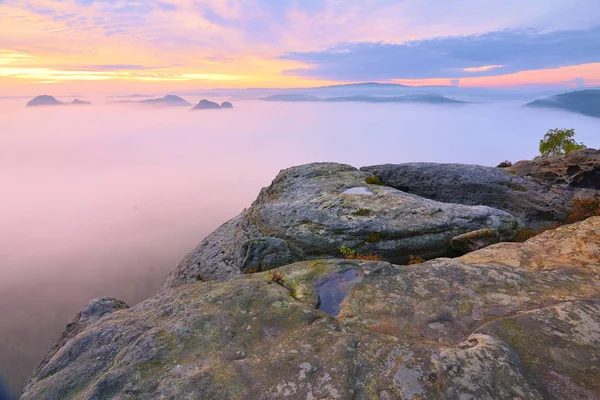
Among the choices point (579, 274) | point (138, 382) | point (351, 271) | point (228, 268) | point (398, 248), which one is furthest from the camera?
point (228, 268)

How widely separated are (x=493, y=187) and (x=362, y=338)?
82.7 feet

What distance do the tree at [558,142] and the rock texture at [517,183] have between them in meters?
40.5

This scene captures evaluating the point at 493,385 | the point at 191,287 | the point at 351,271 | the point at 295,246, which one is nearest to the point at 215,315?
the point at 191,287

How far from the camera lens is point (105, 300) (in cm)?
1652

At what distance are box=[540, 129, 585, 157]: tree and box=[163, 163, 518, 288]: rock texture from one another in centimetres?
5344

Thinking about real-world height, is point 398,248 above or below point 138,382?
below

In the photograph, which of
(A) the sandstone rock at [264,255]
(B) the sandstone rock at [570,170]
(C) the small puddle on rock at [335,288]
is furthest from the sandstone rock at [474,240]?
(B) the sandstone rock at [570,170]

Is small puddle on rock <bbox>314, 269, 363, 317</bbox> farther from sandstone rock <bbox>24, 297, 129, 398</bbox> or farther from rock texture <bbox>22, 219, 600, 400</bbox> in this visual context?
sandstone rock <bbox>24, 297, 129, 398</bbox>

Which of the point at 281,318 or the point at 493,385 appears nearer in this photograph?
the point at 493,385

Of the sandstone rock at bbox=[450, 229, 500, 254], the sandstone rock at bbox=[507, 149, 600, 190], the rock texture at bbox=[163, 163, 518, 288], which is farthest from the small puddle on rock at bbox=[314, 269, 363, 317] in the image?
the sandstone rock at bbox=[507, 149, 600, 190]

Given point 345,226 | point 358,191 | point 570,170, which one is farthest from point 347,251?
point 570,170

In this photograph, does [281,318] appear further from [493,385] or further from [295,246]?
[295,246]

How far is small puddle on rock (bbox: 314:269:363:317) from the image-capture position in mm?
9367

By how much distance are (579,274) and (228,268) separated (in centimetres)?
1810
